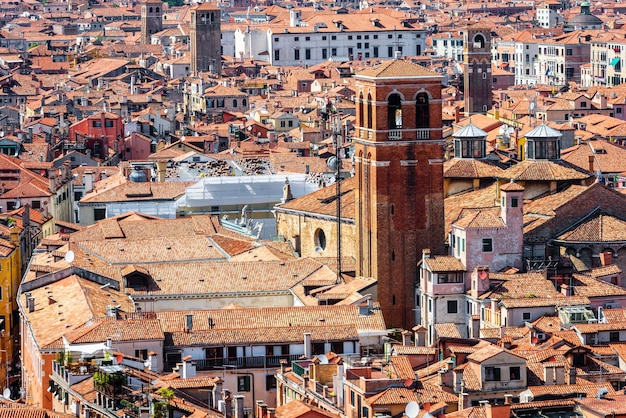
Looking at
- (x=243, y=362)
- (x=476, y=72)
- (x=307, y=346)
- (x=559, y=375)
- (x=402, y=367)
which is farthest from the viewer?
(x=476, y=72)

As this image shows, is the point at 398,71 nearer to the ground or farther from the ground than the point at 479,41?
farther from the ground

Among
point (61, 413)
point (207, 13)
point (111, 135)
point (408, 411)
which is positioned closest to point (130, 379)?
point (61, 413)

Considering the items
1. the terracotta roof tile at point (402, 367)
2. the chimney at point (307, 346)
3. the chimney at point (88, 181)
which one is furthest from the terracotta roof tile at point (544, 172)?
the chimney at point (88, 181)

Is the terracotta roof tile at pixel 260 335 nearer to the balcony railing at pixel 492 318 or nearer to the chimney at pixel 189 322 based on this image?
the chimney at pixel 189 322

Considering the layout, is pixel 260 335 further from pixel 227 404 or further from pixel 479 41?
pixel 479 41

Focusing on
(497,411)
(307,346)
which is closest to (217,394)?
(307,346)

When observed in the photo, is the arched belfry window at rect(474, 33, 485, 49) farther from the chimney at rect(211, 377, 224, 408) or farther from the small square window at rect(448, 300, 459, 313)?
the chimney at rect(211, 377, 224, 408)

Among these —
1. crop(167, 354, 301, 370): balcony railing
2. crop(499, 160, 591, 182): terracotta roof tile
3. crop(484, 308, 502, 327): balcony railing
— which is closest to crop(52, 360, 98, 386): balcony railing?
crop(167, 354, 301, 370): balcony railing
